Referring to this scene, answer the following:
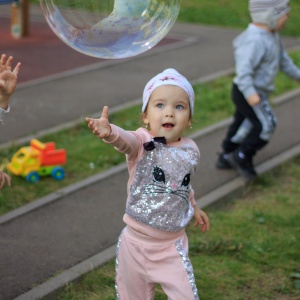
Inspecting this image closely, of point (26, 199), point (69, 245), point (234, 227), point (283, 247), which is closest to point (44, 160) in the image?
point (26, 199)

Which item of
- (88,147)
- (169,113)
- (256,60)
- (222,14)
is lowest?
(222,14)

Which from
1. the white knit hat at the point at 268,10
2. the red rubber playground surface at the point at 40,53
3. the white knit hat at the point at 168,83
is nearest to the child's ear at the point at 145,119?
the white knit hat at the point at 168,83

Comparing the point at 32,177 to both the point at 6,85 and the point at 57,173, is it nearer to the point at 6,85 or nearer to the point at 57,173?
the point at 57,173

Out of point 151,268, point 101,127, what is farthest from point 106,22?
point 151,268

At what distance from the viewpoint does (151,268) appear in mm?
3885

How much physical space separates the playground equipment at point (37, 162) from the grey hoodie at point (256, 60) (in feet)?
6.21

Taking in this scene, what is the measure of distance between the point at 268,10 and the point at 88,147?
2.47 metres

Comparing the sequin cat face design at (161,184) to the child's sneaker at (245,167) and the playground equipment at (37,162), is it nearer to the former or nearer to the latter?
the playground equipment at (37,162)

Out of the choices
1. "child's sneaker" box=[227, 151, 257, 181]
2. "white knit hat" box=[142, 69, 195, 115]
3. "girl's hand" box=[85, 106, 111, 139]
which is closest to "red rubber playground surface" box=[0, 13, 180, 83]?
"child's sneaker" box=[227, 151, 257, 181]

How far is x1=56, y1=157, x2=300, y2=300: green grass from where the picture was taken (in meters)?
4.86

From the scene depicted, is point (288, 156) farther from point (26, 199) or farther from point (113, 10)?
point (113, 10)

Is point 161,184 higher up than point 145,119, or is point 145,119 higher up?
point 145,119

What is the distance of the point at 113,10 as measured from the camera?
13.5 feet

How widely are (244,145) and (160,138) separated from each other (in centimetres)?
337
